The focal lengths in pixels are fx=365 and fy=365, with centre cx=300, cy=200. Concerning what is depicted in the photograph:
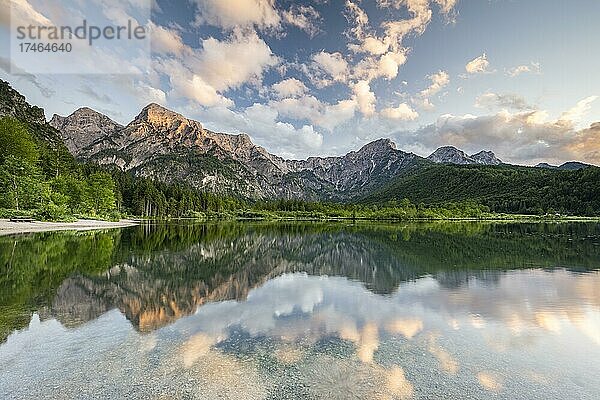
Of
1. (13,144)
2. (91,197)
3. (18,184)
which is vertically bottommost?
(91,197)

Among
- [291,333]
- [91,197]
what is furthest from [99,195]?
[291,333]

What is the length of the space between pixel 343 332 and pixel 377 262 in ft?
59.3

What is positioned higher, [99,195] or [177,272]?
[99,195]

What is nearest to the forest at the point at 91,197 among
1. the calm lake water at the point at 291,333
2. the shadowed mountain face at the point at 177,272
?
the shadowed mountain face at the point at 177,272

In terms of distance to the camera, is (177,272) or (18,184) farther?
(18,184)

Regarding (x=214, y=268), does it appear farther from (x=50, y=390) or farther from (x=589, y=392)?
(x=589, y=392)

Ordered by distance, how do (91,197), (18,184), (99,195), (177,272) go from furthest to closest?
(99,195) < (91,197) < (18,184) < (177,272)

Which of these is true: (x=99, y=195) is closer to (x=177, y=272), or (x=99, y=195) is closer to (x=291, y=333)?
(x=177, y=272)

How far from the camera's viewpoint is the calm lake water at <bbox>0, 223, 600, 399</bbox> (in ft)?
25.9

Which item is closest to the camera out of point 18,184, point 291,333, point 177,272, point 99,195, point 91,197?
point 291,333

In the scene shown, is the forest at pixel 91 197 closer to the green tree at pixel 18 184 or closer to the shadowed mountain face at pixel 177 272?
the green tree at pixel 18 184

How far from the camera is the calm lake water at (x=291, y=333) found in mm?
7883

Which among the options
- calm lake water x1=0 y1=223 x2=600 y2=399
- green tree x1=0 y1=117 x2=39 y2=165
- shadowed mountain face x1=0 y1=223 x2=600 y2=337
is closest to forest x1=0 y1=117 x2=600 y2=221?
green tree x1=0 y1=117 x2=39 y2=165

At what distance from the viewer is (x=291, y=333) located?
1188 cm
